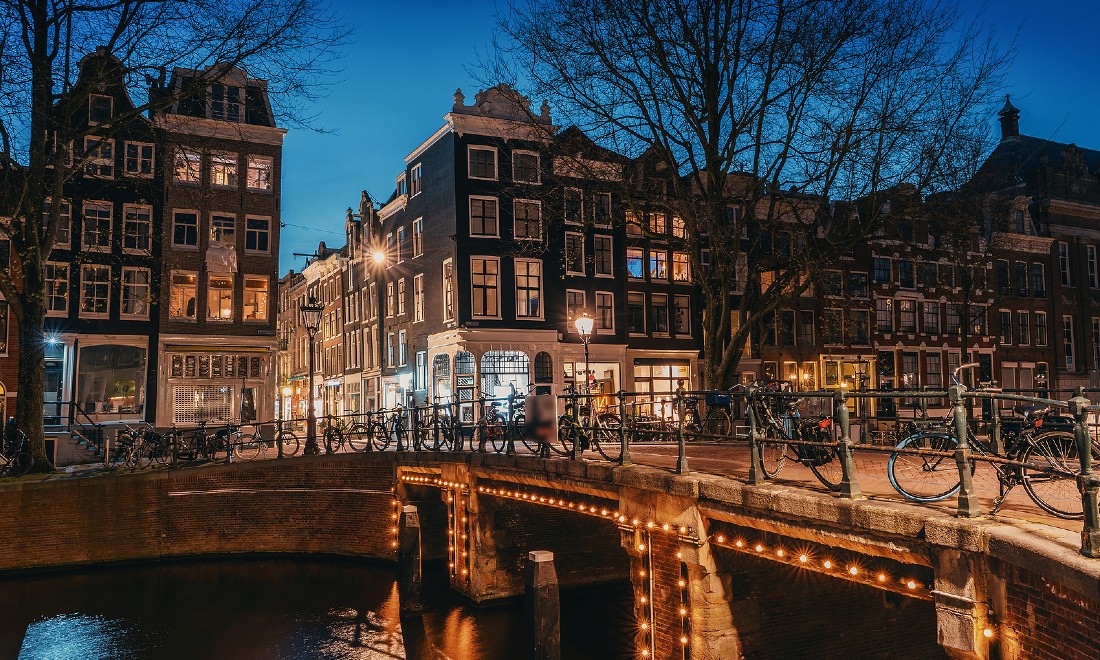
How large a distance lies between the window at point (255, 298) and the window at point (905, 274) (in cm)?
3215

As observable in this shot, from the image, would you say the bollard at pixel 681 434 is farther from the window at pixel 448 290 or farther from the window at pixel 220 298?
the window at pixel 220 298

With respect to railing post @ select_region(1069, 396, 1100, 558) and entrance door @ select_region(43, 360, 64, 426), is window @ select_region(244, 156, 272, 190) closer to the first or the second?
entrance door @ select_region(43, 360, 64, 426)

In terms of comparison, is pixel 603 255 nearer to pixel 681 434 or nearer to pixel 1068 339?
pixel 681 434

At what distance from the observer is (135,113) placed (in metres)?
20.1

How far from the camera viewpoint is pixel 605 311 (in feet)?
118

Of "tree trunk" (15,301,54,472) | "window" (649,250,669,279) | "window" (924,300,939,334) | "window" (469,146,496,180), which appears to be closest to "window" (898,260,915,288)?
→ "window" (924,300,939,334)

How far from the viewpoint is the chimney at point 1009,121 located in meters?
47.5

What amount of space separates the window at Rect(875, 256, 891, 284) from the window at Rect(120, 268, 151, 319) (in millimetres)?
34787

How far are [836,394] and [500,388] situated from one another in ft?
85.4

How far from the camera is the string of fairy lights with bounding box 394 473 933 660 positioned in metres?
8.06

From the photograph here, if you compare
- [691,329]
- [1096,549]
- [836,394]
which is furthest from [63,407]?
[1096,549]

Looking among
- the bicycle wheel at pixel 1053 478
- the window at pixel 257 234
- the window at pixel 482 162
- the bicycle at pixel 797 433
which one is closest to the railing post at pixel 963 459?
the bicycle wheel at pixel 1053 478

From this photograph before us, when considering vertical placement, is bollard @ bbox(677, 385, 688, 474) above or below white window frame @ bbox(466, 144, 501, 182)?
below

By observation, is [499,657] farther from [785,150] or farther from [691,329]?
[691,329]
